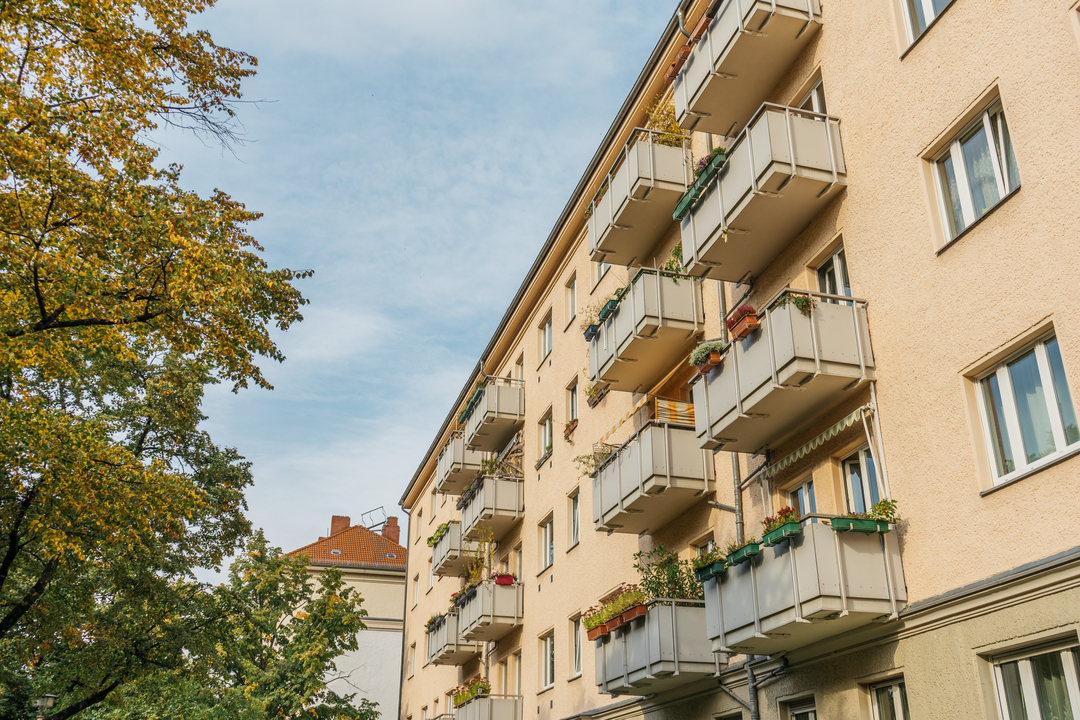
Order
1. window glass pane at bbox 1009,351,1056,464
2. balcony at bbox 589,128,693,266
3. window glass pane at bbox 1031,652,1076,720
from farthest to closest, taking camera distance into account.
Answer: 1. balcony at bbox 589,128,693,266
2. window glass pane at bbox 1009,351,1056,464
3. window glass pane at bbox 1031,652,1076,720

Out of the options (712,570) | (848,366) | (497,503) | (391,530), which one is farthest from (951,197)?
(391,530)

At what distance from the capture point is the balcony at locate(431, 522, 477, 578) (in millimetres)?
30688

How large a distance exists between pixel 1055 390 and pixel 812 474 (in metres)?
4.06

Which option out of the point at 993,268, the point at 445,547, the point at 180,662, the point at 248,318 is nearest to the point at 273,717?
the point at 445,547

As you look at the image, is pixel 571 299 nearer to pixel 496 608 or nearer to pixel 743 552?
pixel 496 608

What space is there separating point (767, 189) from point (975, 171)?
3.05 meters

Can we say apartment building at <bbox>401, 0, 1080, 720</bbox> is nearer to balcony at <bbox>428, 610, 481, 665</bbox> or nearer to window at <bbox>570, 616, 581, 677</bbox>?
window at <bbox>570, 616, 581, 677</bbox>

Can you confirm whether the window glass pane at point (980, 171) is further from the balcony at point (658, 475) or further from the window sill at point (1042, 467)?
the balcony at point (658, 475)

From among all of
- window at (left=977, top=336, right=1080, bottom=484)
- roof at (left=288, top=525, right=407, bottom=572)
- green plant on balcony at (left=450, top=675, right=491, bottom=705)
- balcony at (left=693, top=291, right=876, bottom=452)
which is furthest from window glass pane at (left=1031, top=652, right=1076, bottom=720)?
roof at (left=288, top=525, right=407, bottom=572)

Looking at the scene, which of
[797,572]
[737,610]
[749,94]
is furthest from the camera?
[749,94]

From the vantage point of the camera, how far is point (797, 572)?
11133 millimetres

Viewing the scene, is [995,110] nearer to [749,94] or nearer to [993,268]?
[993,268]

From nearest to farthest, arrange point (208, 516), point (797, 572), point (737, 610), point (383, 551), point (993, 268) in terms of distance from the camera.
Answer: point (993, 268) < point (797, 572) < point (737, 610) < point (208, 516) < point (383, 551)

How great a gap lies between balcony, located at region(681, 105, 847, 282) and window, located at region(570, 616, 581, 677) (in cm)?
1009
